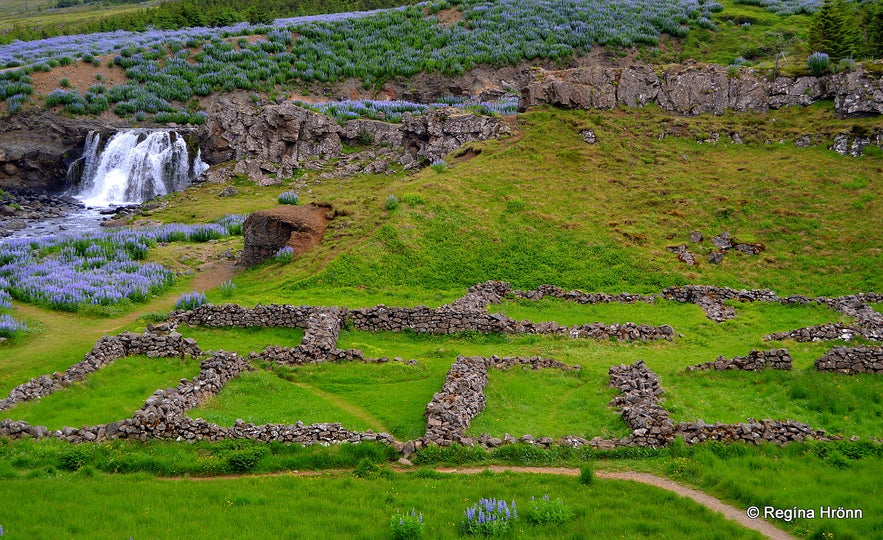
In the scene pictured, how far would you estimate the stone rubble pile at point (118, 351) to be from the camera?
58.7 ft

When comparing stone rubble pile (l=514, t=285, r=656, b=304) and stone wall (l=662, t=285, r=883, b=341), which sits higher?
stone wall (l=662, t=285, r=883, b=341)

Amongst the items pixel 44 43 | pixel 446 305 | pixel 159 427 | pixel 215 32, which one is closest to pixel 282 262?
pixel 446 305

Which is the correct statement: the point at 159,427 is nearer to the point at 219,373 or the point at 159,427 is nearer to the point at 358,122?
the point at 219,373

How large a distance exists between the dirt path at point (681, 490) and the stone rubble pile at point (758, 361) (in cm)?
616

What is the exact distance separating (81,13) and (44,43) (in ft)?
283

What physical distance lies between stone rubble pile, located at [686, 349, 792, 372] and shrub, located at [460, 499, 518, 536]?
9.33 m

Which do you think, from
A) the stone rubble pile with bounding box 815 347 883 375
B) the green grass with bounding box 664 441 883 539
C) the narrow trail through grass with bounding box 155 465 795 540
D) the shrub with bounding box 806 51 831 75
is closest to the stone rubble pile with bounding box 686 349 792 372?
the stone rubble pile with bounding box 815 347 883 375

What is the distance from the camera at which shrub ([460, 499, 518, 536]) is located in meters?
10.5

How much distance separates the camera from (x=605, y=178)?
32.9 metres

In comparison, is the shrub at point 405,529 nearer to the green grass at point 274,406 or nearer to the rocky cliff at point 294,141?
the green grass at point 274,406

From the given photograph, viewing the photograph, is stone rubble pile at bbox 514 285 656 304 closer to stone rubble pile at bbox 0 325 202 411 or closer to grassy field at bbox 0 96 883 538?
grassy field at bbox 0 96 883 538

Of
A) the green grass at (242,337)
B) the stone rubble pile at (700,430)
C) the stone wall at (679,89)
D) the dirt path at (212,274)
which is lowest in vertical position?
the dirt path at (212,274)

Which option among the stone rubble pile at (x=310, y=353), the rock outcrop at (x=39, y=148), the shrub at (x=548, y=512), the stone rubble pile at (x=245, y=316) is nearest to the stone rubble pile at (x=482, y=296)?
the stone rubble pile at (x=310, y=353)

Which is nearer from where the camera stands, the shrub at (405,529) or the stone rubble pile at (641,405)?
the shrub at (405,529)
